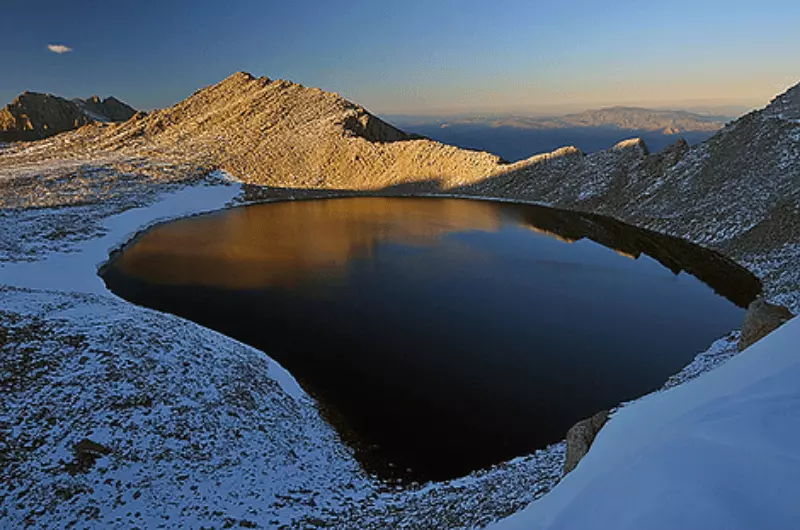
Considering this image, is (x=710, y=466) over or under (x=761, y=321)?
over

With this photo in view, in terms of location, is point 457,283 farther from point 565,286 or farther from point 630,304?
point 630,304

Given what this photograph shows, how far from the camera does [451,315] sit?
27547mm

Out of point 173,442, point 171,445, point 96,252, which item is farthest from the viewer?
point 96,252

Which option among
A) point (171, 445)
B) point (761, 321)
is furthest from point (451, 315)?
point (171, 445)

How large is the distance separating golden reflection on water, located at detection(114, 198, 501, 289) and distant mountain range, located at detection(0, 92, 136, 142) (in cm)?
12465

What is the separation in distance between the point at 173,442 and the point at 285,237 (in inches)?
1458

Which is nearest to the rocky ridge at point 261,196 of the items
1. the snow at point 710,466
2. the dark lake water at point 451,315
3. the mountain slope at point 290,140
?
the mountain slope at point 290,140

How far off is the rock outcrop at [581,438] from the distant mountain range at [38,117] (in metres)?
182

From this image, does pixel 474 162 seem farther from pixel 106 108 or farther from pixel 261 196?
pixel 106 108

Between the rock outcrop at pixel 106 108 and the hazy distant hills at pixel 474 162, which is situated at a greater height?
the rock outcrop at pixel 106 108

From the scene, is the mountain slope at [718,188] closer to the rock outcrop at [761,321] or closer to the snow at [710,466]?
the rock outcrop at [761,321]

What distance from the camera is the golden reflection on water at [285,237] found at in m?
36.4

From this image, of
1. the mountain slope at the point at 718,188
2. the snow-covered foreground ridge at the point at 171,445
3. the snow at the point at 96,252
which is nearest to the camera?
the snow-covered foreground ridge at the point at 171,445

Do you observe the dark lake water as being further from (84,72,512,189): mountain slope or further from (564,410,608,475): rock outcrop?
(84,72,512,189): mountain slope
